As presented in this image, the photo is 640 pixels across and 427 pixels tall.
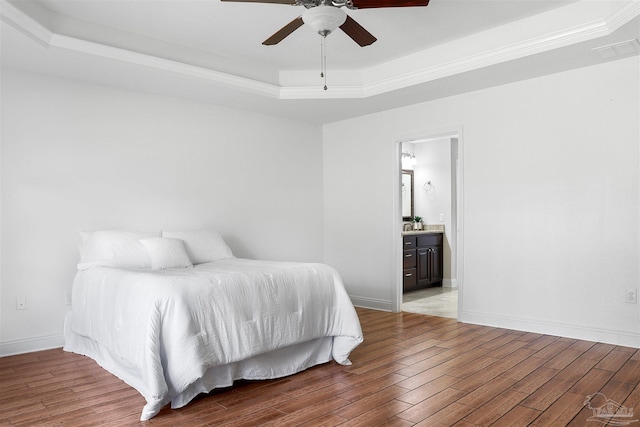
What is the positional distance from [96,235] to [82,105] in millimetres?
1210

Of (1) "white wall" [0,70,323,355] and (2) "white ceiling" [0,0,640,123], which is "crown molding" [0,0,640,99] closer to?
(2) "white ceiling" [0,0,640,123]

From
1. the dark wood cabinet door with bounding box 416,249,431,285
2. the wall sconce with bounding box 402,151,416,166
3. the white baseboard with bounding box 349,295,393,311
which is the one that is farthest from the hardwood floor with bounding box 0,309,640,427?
the wall sconce with bounding box 402,151,416,166

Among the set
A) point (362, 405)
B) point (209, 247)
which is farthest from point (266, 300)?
point (209, 247)

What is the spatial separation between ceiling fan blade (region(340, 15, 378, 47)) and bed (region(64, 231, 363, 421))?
5.37 ft

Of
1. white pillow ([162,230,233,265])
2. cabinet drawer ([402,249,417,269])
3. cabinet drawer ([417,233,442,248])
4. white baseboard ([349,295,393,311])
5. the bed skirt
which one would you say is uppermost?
white pillow ([162,230,233,265])

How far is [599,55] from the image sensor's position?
142 inches

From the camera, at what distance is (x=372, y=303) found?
18.2 feet

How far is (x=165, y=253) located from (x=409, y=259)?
364 centimetres

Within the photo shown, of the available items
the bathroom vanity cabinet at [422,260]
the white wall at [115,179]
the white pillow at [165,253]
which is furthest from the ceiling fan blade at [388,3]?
the bathroom vanity cabinet at [422,260]

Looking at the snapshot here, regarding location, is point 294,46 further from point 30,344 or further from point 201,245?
point 30,344

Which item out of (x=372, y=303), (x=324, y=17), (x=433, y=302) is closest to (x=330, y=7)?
(x=324, y=17)

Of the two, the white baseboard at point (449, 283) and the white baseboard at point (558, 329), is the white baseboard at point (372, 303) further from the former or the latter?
the white baseboard at point (449, 283)

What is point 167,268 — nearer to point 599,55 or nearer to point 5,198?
point 5,198

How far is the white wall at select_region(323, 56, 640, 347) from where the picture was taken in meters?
3.71
